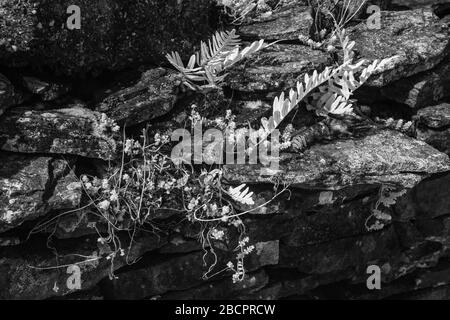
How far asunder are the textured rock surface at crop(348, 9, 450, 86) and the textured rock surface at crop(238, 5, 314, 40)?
1.71ft

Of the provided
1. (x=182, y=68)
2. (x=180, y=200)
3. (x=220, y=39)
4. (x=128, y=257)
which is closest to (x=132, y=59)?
(x=182, y=68)

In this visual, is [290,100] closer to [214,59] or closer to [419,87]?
[214,59]

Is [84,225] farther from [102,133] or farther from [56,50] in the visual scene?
[56,50]

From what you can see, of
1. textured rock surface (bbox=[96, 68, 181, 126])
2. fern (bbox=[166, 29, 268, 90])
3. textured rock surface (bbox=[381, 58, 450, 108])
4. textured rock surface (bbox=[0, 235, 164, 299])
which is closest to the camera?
textured rock surface (bbox=[0, 235, 164, 299])

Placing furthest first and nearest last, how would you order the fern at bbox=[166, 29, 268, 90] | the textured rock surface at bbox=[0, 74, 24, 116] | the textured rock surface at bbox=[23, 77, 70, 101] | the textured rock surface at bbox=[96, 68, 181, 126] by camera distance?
1. the fern at bbox=[166, 29, 268, 90]
2. the textured rock surface at bbox=[96, 68, 181, 126]
3. the textured rock surface at bbox=[23, 77, 70, 101]
4. the textured rock surface at bbox=[0, 74, 24, 116]

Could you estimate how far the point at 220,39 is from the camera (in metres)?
5.30

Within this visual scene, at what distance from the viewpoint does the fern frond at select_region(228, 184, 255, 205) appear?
16.4ft

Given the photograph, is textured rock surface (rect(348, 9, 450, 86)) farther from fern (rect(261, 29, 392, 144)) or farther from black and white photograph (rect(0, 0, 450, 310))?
fern (rect(261, 29, 392, 144))

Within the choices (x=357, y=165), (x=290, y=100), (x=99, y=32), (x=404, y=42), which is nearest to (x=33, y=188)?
(x=99, y=32)

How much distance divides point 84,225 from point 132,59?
56.6 inches

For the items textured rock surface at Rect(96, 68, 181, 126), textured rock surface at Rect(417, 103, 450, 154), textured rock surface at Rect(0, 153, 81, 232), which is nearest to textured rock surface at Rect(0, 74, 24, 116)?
textured rock surface at Rect(0, 153, 81, 232)

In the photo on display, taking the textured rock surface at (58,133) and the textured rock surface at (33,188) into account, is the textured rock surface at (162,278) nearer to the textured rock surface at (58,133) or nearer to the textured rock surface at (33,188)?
the textured rock surface at (33,188)

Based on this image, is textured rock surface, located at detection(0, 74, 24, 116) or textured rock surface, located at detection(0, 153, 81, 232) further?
textured rock surface, located at detection(0, 74, 24, 116)

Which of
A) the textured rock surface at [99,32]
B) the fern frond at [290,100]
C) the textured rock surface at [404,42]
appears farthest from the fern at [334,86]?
the textured rock surface at [99,32]
